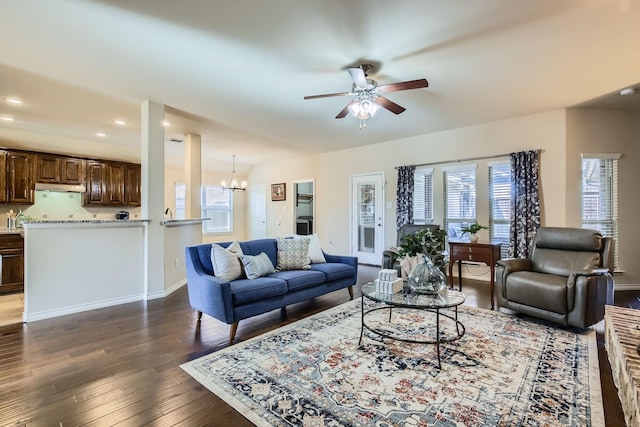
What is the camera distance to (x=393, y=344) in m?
2.65

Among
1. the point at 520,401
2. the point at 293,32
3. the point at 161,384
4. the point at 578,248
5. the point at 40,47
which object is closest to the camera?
the point at 520,401

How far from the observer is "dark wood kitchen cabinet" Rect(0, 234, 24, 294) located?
446 centimetres

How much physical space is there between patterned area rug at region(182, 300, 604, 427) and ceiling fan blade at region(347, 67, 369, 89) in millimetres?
2483

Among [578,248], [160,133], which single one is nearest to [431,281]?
[578,248]

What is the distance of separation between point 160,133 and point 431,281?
4.01 metres

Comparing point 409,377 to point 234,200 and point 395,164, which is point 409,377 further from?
point 234,200

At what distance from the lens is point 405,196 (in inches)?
232

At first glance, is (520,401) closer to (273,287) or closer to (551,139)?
(273,287)

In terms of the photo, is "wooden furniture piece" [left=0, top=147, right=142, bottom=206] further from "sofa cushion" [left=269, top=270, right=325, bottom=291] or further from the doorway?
"sofa cushion" [left=269, top=270, right=325, bottom=291]

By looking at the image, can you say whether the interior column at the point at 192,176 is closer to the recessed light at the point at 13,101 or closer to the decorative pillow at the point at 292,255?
the recessed light at the point at 13,101

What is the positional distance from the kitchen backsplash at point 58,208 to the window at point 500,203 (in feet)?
25.8

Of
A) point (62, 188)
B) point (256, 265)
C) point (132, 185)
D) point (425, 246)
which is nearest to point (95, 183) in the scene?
point (62, 188)

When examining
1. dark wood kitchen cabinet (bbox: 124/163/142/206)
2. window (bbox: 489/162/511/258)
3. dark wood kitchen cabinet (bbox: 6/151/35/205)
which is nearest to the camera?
window (bbox: 489/162/511/258)

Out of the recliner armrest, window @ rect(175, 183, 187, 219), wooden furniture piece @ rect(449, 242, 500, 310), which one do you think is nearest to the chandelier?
window @ rect(175, 183, 187, 219)
